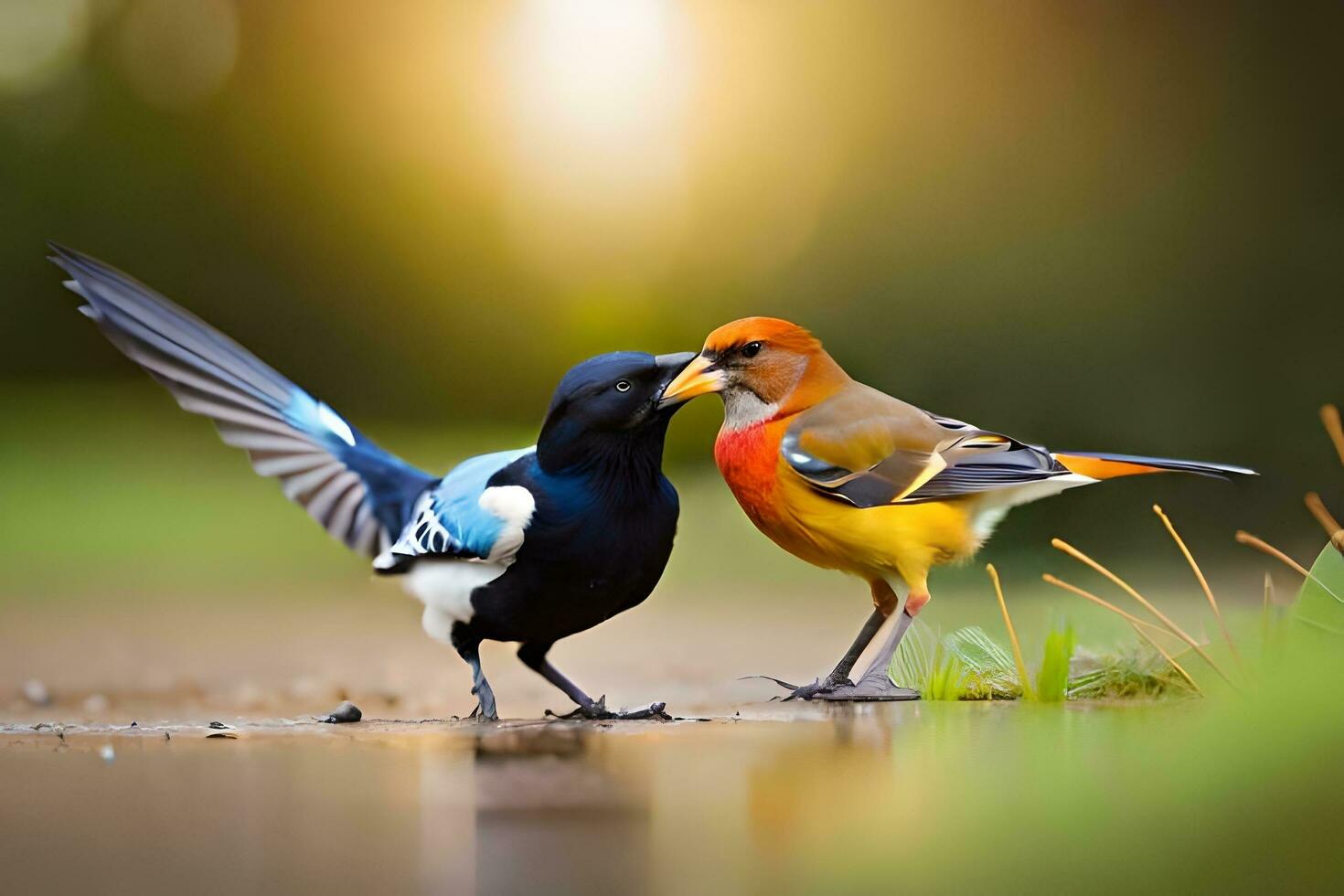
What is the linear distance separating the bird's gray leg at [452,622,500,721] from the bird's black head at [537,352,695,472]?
44 cm

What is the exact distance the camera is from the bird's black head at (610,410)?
2.54m

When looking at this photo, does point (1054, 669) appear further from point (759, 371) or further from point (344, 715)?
point (344, 715)

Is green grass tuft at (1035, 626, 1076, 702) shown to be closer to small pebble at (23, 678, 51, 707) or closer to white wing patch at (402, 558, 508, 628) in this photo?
white wing patch at (402, 558, 508, 628)

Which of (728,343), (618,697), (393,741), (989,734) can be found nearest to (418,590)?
(393,741)

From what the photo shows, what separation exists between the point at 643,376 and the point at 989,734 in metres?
0.94

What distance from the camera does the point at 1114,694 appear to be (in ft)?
9.12

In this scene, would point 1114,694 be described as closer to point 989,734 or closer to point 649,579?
point 989,734

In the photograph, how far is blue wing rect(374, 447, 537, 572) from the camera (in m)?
2.62

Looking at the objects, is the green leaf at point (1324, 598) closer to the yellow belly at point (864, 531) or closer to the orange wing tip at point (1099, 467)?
the orange wing tip at point (1099, 467)

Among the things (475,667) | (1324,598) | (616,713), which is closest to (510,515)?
(475,667)

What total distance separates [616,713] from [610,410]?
721 mm

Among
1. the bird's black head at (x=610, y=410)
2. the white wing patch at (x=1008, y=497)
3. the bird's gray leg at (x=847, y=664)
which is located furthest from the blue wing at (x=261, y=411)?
the white wing patch at (x=1008, y=497)

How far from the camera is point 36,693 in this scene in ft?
11.9

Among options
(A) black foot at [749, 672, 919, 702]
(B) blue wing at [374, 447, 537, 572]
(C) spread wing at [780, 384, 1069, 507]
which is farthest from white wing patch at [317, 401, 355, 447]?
(A) black foot at [749, 672, 919, 702]
